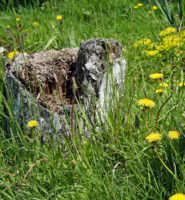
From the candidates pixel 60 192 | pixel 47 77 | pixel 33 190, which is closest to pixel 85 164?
pixel 60 192

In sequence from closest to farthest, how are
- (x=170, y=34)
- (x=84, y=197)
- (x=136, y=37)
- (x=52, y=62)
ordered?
(x=84, y=197) < (x=52, y=62) < (x=170, y=34) < (x=136, y=37)

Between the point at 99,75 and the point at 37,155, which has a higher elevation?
the point at 99,75

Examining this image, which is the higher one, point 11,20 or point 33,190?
point 11,20

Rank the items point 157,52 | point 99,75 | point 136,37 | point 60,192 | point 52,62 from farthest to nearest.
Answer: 1. point 136,37
2. point 157,52
3. point 52,62
4. point 99,75
5. point 60,192

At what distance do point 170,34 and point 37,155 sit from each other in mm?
2488

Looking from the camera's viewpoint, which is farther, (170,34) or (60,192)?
(170,34)

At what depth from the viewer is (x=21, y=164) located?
142 cm

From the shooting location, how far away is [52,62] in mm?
2123

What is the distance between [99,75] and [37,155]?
2.44ft

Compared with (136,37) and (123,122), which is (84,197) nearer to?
(123,122)

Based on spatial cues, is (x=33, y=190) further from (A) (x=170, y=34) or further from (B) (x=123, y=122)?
(A) (x=170, y=34)

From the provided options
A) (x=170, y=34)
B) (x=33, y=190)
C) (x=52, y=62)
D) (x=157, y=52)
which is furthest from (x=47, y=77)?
(x=170, y=34)

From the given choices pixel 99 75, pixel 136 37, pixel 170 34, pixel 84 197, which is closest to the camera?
pixel 84 197

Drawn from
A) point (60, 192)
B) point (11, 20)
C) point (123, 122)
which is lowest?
point (60, 192)
